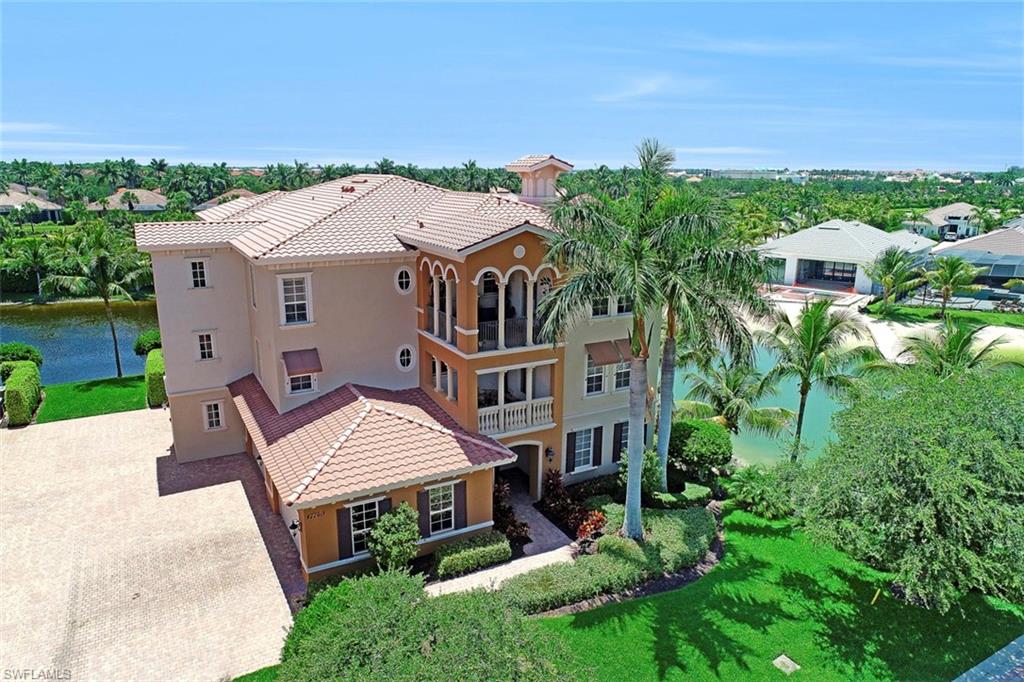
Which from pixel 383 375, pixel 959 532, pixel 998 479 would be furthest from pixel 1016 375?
pixel 383 375

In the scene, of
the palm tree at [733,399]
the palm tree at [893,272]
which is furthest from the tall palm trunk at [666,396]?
the palm tree at [893,272]

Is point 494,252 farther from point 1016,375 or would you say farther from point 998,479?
point 1016,375

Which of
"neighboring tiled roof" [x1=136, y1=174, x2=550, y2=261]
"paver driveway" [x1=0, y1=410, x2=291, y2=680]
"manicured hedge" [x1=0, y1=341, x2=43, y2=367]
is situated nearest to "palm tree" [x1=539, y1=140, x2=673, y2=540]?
"neighboring tiled roof" [x1=136, y1=174, x2=550, y2=261]

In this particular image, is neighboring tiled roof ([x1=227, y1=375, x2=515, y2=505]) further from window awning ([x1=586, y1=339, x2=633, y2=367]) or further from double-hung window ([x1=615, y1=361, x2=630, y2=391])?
double-hung window ([x1=615, y1=361, x2=630, y2=391])

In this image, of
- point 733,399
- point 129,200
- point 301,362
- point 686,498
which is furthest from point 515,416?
point 129,200

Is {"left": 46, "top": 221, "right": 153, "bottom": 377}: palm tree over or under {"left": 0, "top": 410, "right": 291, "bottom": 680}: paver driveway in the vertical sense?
over

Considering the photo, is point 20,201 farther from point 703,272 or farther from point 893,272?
point 893,272

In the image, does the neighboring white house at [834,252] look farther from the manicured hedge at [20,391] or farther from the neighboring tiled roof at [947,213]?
the manicured hedge at [20,391]
